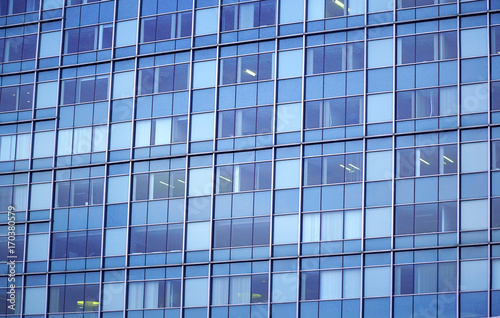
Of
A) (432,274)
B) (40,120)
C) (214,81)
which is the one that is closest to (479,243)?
(432,274)

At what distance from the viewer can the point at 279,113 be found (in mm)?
45594

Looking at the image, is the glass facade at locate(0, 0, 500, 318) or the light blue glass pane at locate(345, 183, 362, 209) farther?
the light blue glass pane at locate(345, 183, 362, 209)

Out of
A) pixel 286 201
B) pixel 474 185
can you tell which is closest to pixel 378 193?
pixel 474 185

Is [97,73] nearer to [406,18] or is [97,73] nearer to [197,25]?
[197,25]

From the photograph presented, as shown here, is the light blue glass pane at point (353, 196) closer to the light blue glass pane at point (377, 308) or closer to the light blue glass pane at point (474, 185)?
the light blue glass pane at point (377, 308)

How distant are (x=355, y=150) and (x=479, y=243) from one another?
6.23m

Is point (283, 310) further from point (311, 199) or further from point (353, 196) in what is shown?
point (353, 196)

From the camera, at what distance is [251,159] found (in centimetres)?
4578

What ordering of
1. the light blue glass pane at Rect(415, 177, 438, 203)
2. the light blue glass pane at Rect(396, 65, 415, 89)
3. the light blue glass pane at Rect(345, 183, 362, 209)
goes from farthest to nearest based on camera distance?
1. the light blue glass pane at Rect(396, 65, 415, 89)
2. the light blue glass pane at Rect(345, 183, 362, 209)
3. the light blue glass pane at Rect(415, 177, 438, 203)

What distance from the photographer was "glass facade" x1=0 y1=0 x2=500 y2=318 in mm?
42344

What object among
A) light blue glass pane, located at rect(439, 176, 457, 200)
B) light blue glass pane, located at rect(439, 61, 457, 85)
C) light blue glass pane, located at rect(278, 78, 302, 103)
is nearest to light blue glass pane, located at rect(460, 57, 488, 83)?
light blue glass pane, located at rect(439, 61, 457, 85)

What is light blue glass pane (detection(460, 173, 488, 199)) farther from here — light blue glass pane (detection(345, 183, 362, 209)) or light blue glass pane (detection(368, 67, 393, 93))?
light blue glass pane (detection(368, 67, 393, 93))

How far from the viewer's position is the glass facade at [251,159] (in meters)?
42.3

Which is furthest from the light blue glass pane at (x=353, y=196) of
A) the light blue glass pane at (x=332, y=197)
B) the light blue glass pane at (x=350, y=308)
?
the light blue glass pane at (x=350, y=308)
